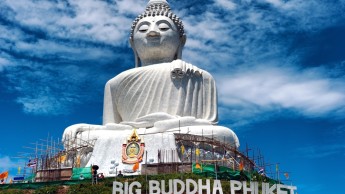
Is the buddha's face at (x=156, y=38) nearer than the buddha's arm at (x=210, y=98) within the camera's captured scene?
No

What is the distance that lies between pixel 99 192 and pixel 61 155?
6833 mm

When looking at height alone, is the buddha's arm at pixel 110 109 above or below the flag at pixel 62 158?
above

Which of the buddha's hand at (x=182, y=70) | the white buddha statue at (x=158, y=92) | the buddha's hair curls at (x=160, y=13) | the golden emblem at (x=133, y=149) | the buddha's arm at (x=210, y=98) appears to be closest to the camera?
the golden emblem at (x=133, y=149)

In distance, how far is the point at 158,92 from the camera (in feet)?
83.6

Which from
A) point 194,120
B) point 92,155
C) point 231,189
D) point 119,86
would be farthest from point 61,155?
point 231,189

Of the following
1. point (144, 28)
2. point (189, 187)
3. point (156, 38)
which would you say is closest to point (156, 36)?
point (156, 38)

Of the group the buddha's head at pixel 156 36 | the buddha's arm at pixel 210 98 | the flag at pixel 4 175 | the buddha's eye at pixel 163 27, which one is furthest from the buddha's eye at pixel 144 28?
the flag at pixel 4 175

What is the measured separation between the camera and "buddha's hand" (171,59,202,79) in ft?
83.1

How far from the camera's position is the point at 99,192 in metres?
17.6

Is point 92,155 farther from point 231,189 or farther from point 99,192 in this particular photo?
point 231,189

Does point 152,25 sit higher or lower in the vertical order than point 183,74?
higher

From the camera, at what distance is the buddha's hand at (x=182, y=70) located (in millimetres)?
25328

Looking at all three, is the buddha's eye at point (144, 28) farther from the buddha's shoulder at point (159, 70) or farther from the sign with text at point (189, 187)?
the sign with text at point (189, 187)

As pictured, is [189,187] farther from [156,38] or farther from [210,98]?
[156,38]
